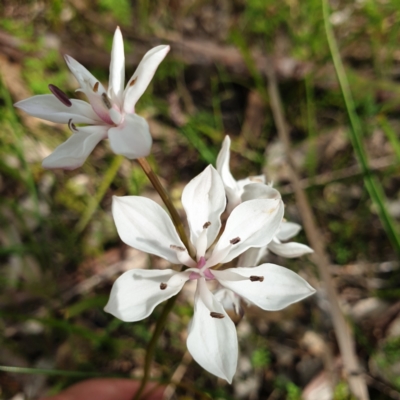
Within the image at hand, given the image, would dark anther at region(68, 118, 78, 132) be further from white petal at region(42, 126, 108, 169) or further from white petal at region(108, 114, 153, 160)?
white petal at region(108, 114, 153, 160)

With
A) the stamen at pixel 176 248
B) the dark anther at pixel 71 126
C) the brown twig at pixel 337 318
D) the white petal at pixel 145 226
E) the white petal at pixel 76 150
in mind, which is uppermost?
the dark anther at pixel 71 126

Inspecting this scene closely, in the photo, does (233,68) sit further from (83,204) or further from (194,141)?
(83,204)

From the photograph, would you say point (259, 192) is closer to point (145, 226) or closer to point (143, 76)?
point (145, 226)

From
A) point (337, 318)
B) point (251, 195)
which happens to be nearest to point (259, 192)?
point (251, 195)

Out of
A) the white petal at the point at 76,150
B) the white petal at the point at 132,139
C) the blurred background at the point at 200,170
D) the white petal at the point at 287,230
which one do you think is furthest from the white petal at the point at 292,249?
the blurred background at the point at 200,170

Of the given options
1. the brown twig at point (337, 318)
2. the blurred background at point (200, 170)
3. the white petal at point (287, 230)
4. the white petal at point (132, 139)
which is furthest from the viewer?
the blurred background at point (200, 170)

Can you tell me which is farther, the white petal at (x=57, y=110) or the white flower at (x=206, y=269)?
the white petal at (x=57, y=110)

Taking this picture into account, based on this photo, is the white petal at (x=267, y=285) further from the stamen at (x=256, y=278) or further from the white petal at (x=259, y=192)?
the white petal at (x=259, y=192)

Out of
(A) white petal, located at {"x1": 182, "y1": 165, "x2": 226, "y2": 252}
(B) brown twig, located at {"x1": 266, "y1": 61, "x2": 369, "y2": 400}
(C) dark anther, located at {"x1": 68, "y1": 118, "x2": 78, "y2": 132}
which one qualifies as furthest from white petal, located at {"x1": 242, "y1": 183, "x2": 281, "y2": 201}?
(B) brown twig, located at {"x1": 266, "y1": 61, "x2": 369, "y2": 400}

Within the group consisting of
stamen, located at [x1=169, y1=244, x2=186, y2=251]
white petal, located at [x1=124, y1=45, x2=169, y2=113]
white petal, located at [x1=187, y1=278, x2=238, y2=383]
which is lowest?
white petal, located at [x1=187, y1=278, x2=238, y2=383]
